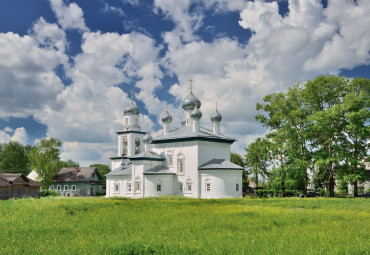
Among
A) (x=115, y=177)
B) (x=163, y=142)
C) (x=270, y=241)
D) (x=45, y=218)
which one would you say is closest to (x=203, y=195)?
(x=163, y=142)

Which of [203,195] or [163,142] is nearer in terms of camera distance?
[203,195]

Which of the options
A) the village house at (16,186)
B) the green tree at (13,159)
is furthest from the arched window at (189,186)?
the green tree at (13,159)

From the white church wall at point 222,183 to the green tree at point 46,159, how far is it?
27.8 meters

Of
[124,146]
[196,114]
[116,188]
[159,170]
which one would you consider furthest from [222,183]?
[124,146]

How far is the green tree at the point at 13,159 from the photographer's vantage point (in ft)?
230

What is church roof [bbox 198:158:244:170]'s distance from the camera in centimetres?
4019

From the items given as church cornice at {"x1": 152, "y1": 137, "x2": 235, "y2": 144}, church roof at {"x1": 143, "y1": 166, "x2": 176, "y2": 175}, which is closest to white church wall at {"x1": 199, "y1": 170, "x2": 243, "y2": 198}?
church cornice at {"x1": 152, "y1": 137, "x2": 235, "y2": 144}

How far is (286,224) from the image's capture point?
591 inches

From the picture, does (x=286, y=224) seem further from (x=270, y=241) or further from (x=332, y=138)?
(x=332, y=138)

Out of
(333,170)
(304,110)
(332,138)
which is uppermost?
(304,110)

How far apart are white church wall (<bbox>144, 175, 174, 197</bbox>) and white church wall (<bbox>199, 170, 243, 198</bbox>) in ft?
15.2

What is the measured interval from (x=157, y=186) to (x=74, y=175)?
81.9 feet

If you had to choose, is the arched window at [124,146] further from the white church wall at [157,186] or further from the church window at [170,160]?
the white church wall at [157,186]

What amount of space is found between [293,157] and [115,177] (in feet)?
75.3
